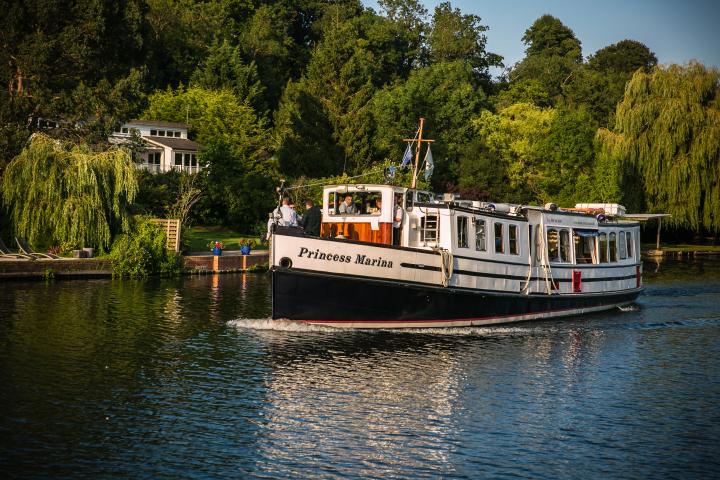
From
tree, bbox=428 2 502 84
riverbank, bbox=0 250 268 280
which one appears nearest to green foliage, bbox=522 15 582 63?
tree, bbox=428 2 502 84

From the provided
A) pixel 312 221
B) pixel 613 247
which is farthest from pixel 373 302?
pixel 613 247

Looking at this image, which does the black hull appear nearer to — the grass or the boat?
the boat

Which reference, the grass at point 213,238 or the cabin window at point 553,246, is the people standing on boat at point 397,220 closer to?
the cabin window at point 553,246

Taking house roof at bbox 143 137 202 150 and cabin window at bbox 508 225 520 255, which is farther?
house roof at bbox 143 137 202 150

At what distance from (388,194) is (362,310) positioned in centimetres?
419

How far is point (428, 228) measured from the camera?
31.1m

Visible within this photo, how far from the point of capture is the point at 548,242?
34.7 metres

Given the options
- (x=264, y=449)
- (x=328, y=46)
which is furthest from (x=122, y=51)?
(x=264, y=449)

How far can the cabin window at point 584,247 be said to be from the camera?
36.5 meters

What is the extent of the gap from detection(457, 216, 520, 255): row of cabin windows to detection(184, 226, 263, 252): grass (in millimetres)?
23989

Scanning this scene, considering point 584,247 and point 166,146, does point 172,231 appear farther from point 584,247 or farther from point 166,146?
point 166,146

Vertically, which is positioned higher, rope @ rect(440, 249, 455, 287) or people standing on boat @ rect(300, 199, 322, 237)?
people standing on boat @ rect(300, 199, 322, 237)

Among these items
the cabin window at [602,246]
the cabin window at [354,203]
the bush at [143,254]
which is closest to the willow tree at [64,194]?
the bush at [143,254]

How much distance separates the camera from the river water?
682 inches
